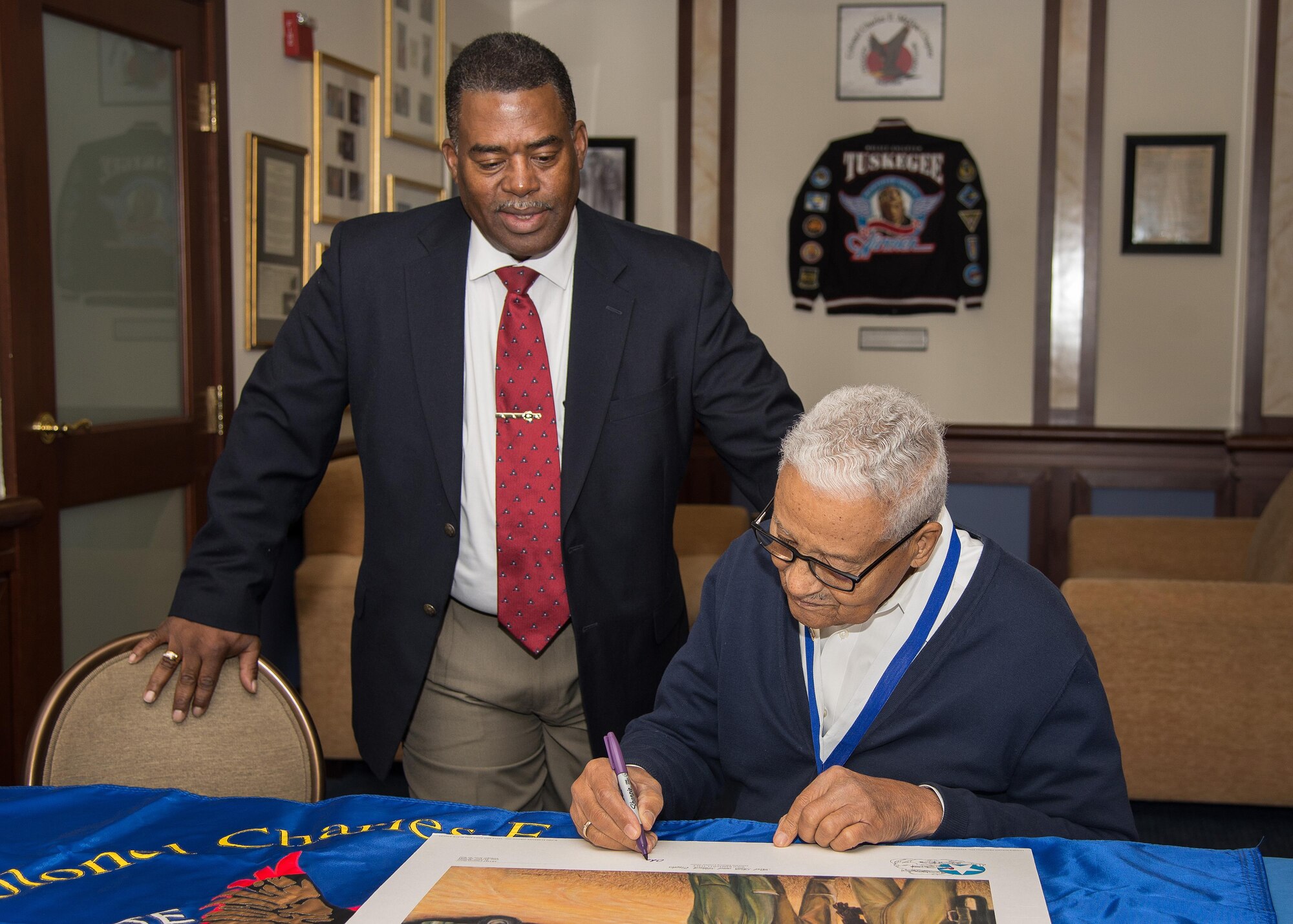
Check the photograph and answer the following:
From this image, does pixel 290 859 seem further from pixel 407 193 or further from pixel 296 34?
Result: pixel 407 193

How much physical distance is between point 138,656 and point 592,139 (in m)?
5.06

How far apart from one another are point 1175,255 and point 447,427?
16.7 feet

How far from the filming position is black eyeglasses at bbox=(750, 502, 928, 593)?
55.0 inches

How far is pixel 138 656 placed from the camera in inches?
68.7

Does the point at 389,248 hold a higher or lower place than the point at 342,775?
higher

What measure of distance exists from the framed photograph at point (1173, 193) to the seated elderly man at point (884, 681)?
16.1ft

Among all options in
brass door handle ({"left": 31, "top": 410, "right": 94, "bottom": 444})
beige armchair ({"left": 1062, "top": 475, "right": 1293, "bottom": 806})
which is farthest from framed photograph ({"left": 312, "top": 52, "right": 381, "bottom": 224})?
beige armchair ({"left": 1062, "top": 475, "right": 1293, "bottom": 806})

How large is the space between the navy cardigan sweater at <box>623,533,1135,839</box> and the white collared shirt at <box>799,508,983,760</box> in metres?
0.02

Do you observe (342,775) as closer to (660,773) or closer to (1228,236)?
(660,773)

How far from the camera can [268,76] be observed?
4.05m

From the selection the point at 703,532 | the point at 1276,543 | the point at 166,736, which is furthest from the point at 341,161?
the point at 1276,543

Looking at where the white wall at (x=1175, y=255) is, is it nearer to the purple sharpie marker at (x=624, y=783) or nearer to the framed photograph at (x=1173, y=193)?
the framed photograph at (x=1173, y=193)

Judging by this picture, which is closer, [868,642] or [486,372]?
[868,642]

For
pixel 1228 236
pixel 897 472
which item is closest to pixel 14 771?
pixel 897 472
